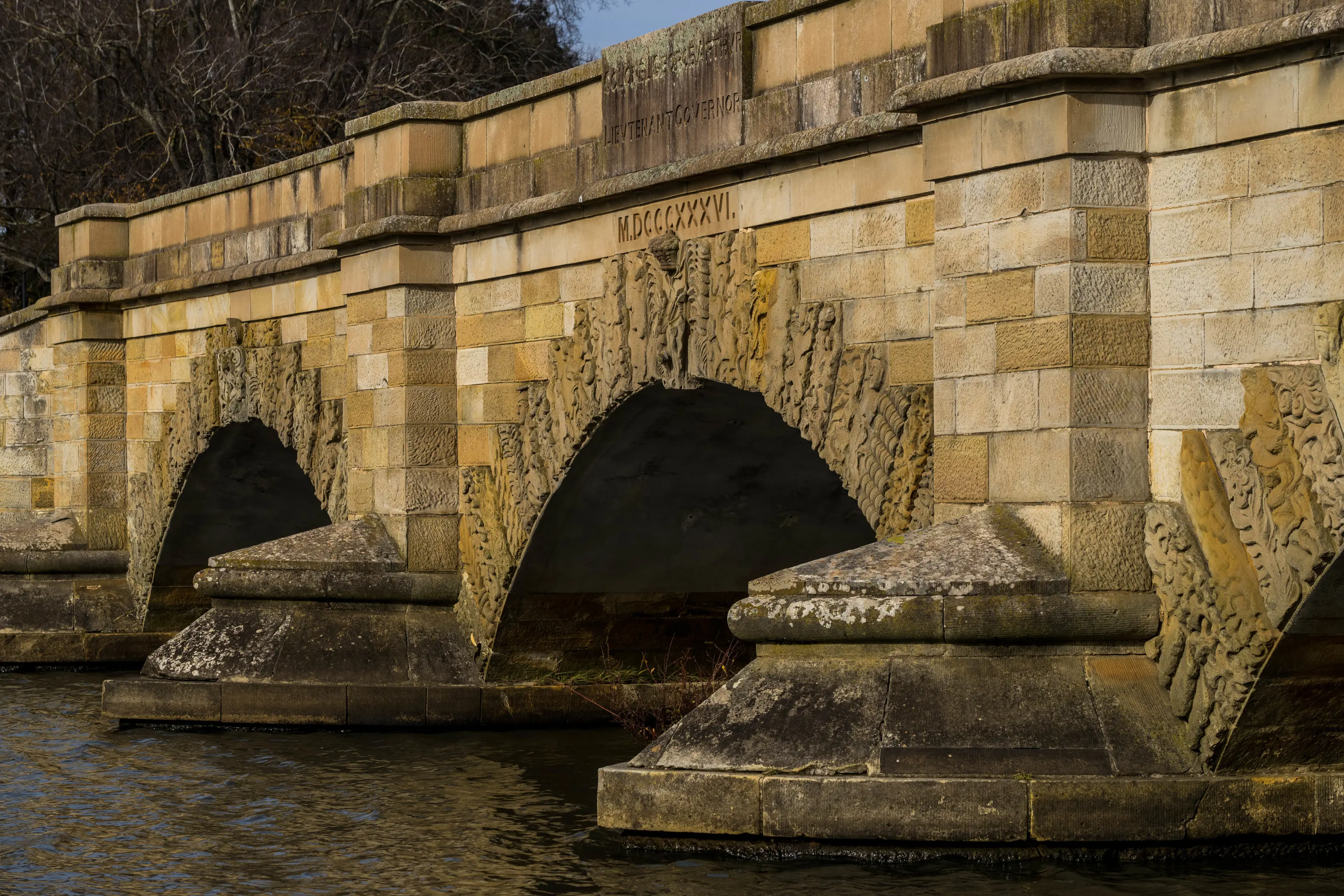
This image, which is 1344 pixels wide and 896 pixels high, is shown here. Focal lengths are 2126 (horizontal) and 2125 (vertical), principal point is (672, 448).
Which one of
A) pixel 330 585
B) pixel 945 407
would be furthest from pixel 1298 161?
pixel 330 585

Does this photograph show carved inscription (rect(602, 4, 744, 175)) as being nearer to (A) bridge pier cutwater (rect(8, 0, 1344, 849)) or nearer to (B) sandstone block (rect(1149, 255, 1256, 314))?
(A) bridge pier cutwater (rect(8, 0, 1344, 849))

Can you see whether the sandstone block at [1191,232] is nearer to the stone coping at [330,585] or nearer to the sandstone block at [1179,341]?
the sandstone block at [1179,341]

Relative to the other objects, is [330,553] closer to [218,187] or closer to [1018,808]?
[218,187]

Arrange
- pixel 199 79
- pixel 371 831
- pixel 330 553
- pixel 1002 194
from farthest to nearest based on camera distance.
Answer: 1. pixel 199 79
2. pixel 330 553
3. pixel 371 831
4. pixel 1002 194

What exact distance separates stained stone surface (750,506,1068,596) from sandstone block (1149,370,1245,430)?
0.67 m

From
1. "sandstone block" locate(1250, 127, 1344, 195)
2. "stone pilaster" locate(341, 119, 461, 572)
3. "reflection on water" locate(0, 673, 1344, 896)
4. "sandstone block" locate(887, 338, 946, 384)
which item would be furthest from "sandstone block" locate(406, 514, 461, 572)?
"sandstone block" locate(1250, 127, 1344, 195)

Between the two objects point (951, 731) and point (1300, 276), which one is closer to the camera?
point (1300, 276)

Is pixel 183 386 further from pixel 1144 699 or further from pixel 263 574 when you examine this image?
pixel 1144 699

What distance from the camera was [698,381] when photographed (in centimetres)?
1059

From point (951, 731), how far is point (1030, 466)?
1056 millimetres

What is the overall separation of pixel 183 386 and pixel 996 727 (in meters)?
10.3

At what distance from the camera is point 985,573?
307 inches

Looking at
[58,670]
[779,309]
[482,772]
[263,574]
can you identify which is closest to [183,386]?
[58,670]

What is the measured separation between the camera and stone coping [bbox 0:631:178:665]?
17078 millimetres
